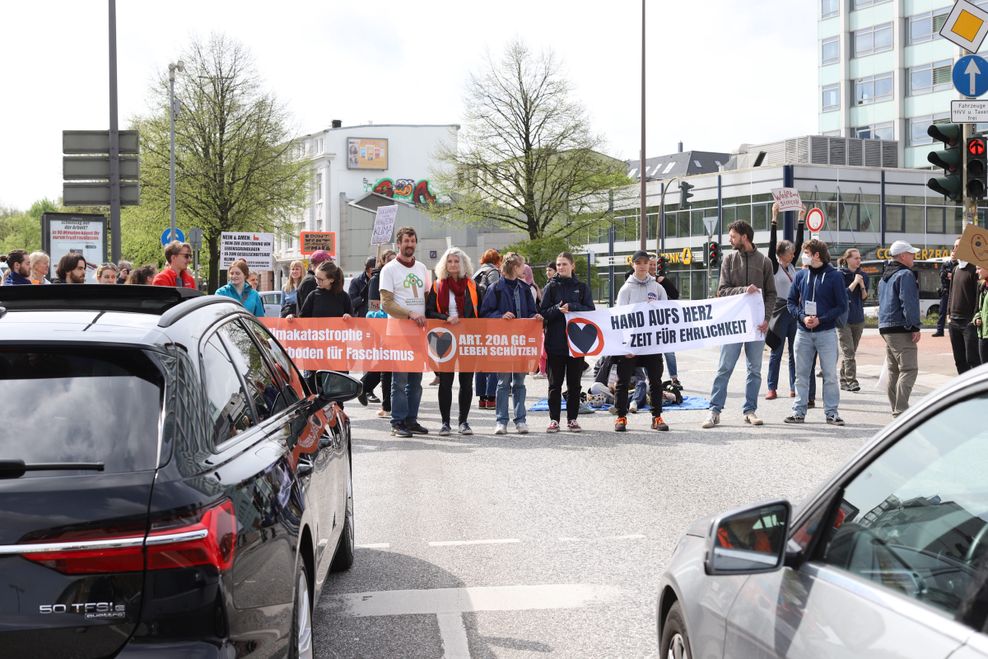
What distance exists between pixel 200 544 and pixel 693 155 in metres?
93.2

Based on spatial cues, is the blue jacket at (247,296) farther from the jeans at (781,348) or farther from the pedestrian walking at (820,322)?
the jeans at (781,348)

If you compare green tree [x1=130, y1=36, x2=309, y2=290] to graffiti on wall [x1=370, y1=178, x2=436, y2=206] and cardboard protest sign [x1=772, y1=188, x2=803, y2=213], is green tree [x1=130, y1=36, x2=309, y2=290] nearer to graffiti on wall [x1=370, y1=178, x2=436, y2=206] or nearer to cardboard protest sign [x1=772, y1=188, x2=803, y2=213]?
cardboard protest sign [x1=772, y1=188, x2=803, y2=213]

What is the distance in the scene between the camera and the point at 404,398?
39.8 feet

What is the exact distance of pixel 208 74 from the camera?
48.0 m

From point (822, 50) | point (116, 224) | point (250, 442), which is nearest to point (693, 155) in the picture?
point (822, 50)

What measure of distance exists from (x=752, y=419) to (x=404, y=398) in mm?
3998

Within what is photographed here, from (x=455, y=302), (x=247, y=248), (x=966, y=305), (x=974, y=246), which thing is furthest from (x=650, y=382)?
(x=247, y=248)

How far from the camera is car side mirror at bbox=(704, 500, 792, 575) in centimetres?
238

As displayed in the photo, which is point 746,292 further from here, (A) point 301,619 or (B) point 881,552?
(B) point 881,552

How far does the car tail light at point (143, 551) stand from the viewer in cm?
268

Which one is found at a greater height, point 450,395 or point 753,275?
point 753,275

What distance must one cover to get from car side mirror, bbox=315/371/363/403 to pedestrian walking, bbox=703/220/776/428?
7591mm

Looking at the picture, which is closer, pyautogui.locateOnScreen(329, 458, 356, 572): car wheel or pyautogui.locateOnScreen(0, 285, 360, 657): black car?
pyautogui.locateOnScreen(0, 285, 360, 657): black car

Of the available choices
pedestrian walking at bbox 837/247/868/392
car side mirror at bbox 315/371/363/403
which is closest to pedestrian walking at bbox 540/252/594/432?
pedestrian walking at bbox 837/247/868/392
